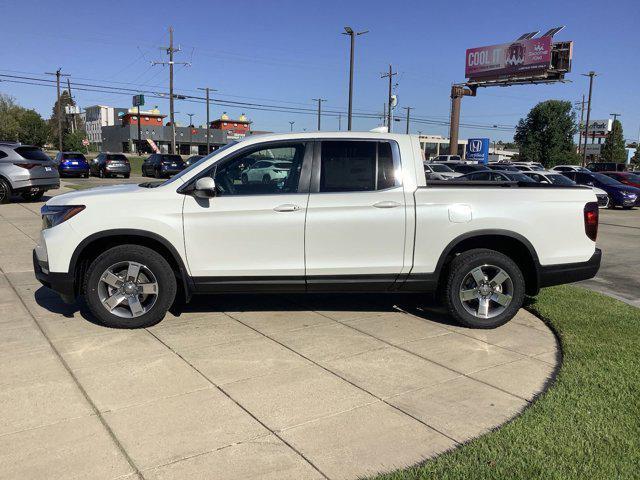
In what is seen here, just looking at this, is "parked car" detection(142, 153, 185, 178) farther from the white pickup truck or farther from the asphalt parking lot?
the white pickup truck

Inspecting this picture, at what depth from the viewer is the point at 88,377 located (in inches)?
156

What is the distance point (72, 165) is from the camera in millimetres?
30984

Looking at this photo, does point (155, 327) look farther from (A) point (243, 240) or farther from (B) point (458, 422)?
(B) point (458, 422)

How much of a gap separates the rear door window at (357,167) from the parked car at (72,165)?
2984cm

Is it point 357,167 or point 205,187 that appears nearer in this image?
point 205,187

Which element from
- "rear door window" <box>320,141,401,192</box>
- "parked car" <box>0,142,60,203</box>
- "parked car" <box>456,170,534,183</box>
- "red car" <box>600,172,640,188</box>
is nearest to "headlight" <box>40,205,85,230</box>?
"rear door window" <box>320,141,401,192</box>

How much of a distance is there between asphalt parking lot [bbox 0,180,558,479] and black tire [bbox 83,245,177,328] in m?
0.12

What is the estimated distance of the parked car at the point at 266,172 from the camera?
4.98 meters

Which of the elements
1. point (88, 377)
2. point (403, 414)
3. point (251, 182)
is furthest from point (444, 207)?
point (88, 377)

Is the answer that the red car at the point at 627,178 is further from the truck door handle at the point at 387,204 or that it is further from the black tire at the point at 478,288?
the truck door handle at the point at 387,204

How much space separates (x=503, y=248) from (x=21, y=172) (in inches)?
557

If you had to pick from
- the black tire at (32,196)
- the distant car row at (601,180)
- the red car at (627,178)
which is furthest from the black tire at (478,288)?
the red car at (627,178)

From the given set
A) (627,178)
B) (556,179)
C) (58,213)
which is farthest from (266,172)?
(627,178)

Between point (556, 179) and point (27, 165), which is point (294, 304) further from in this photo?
point (556, 179)
